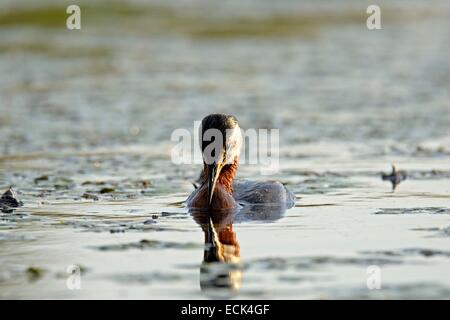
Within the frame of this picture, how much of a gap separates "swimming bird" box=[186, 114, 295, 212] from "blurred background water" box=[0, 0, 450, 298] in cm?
Result: 31

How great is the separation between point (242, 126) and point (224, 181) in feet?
19.7

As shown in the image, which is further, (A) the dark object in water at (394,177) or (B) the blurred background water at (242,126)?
(A) the dark object in water at (394,177)

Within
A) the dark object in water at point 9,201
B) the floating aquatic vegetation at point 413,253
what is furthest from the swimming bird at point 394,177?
the dark object in water at point 9,201

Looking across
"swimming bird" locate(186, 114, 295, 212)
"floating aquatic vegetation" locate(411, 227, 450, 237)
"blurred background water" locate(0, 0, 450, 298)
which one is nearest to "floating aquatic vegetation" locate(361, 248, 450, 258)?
"blurred background water" locate(0, 0, 450, 298)

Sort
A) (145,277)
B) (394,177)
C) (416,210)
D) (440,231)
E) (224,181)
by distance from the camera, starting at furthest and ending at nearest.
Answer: (394,177) → (224,181) → (416,210) → (440,231) → (145,277)

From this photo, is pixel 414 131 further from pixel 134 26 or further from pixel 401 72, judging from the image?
pixel 134 26

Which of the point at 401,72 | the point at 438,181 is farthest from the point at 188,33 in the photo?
the point at 438,181

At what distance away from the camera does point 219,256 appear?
31.0ft

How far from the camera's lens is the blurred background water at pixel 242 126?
8.94 m

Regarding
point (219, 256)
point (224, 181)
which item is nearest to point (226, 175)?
point (224, 181)

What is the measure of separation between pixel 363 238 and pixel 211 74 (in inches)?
556

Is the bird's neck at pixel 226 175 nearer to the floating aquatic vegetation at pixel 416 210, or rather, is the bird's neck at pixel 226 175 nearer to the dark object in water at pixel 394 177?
the floating aquatic vegetation at pixel 416 210

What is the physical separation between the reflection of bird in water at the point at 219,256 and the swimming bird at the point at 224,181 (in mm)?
203

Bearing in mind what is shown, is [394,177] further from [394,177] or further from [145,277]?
[145,277]
